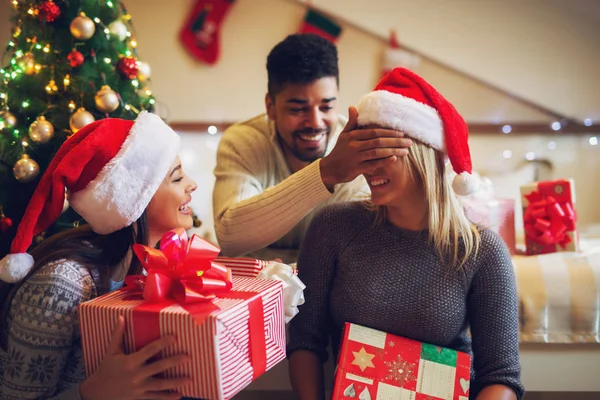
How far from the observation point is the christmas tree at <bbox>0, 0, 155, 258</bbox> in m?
1.60

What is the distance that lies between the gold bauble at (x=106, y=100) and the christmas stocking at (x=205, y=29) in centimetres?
139

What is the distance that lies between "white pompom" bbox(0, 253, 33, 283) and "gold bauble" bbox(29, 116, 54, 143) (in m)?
0.70

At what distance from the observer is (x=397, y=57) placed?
2.79 m

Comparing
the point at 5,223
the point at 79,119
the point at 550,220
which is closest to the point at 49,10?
the point at 79,119

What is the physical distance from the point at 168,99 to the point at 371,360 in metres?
2.29

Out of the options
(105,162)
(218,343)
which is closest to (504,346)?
(218,343)

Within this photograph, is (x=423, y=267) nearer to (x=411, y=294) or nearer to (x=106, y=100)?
(x=411, y=294)

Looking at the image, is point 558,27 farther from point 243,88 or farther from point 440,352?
point 440,352

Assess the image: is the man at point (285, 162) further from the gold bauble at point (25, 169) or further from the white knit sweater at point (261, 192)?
the gold bauble at point (25, 169)

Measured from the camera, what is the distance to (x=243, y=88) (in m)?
2.97

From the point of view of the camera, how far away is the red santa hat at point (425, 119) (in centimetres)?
113

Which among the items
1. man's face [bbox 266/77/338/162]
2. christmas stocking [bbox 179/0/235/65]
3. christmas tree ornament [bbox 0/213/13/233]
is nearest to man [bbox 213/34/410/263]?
man's face [bbox 266/77/338/162]

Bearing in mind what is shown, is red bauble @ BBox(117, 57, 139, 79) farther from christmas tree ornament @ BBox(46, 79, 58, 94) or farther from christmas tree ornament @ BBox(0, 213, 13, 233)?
christmas tree ornament @ BBox(0, 213, 13, 233)

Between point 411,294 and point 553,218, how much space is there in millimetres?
781
